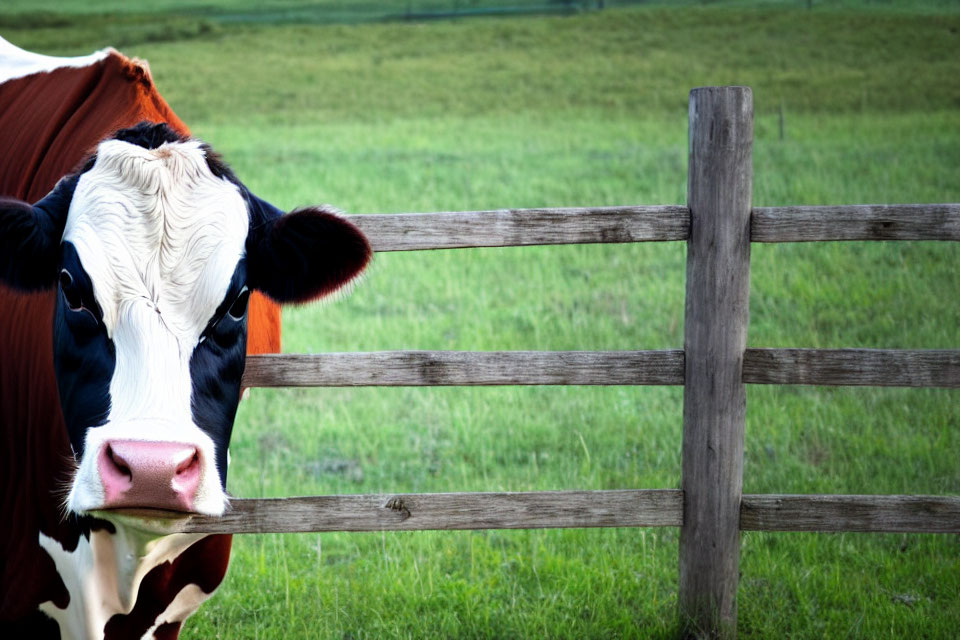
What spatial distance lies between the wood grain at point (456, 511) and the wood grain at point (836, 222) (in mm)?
1048

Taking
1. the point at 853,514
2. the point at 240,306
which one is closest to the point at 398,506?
the point at 240,306

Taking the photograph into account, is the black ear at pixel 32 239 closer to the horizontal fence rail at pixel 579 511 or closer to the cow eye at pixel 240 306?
the cow eye at pixel 240 306

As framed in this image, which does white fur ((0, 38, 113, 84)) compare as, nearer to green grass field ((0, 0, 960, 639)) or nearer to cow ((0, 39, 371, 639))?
cow ((0, 39, 371, 639))

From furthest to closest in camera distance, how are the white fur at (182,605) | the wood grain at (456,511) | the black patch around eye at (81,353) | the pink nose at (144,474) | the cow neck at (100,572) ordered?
the wood grain at (456,511) → the white fur at (182,605) → the cow neck at (100,572) → the black patch around eye at (81,353) → the pink nose at (144,474)

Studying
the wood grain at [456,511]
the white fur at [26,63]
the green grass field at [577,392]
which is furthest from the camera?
the green grass field at [577,392]

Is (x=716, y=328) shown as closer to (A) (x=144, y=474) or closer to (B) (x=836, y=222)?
(B) (x=836, y=222)

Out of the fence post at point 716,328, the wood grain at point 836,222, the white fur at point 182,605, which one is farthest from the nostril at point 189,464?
the wood grain at point 836,222

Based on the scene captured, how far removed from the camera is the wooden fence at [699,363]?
3.43 meters

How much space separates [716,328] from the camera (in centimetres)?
345

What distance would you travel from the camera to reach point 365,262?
116 inches

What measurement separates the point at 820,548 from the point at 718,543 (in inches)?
45.9

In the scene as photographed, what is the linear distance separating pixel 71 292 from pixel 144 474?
2.04ft

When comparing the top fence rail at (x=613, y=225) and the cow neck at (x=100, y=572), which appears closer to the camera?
the cow neck at (x=100, y=572)

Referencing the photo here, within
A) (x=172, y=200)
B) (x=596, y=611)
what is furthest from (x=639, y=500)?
(x=172, y=200)
